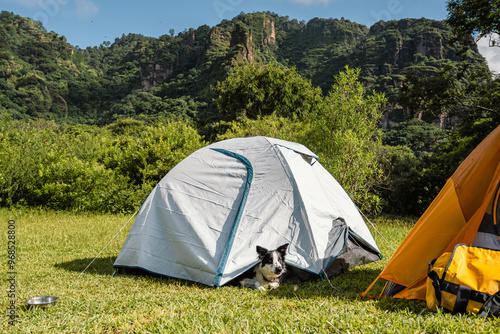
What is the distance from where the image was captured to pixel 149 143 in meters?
13.9

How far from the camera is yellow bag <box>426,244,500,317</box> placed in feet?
9.61

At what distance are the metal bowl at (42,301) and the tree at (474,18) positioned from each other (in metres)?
12.1

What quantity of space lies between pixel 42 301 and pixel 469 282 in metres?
3.92

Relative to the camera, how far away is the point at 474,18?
10867mm

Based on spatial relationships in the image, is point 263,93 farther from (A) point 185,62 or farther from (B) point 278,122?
(A) point 185,62

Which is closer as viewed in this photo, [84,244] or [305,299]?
[305,299]

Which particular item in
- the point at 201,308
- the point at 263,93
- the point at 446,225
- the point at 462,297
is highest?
the point at 263,93

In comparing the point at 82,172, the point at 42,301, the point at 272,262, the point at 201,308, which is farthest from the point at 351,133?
the point at 82,172

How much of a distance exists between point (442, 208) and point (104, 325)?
340cm

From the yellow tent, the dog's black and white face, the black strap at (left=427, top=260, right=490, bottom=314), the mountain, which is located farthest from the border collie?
the mountain

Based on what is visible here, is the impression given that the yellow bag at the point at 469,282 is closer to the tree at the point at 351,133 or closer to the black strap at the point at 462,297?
the black strap at the point at 462,297

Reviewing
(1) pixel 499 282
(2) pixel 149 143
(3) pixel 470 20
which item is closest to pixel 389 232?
(1) pixel 499 282

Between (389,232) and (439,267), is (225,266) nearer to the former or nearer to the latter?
(439,267)

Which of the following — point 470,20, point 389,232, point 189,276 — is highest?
point 470,20
